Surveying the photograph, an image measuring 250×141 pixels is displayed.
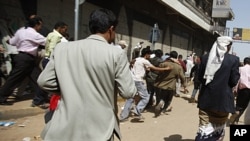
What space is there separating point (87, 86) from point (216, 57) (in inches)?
104

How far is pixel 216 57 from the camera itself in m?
4.47

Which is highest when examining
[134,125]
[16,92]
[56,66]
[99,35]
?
[99,35]

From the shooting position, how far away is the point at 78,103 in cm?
224

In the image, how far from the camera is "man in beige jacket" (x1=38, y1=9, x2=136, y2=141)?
2.24m

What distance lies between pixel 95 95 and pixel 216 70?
2.58 m

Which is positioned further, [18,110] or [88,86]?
[18,110]

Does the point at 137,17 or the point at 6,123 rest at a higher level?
the point at 137,17

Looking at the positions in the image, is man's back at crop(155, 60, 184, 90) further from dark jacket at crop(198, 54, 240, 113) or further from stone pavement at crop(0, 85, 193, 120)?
dark jacket at crop(198, 54, 240, 113)

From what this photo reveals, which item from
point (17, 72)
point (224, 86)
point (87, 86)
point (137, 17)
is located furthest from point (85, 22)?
point (87, 86)

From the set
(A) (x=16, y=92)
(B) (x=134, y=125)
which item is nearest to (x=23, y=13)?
(A) (x=16, y=92)

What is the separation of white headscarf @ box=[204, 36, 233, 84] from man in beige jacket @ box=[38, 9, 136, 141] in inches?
93.9

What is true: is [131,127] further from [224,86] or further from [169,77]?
[224,86]

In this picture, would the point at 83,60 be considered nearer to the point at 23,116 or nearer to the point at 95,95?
the point at 95,95

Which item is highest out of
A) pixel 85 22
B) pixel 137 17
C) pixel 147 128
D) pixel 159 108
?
pixel 137 17
